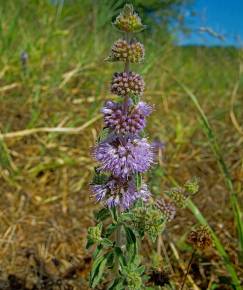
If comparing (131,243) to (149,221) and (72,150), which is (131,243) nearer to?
(149,221)

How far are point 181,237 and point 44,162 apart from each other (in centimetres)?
87

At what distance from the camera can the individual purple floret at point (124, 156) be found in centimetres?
111

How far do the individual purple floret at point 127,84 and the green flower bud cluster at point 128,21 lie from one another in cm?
10

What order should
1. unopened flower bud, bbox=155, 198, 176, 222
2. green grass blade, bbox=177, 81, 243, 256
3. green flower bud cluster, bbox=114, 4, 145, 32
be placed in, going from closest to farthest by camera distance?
1. green flower bud cluster, bbox=114, 4, 145, 32
2. unopened flower bud, bbox=155, 198, 176, 222
3. green grass blade, bbox=177, 81, 243, 256

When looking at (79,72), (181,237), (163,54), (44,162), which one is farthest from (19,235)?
(163,54)

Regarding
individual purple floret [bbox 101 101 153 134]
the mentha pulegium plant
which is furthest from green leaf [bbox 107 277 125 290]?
individual purple floret [bbox 101 101 153 134]

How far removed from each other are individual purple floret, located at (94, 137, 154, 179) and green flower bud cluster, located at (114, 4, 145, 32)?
0.27 metres

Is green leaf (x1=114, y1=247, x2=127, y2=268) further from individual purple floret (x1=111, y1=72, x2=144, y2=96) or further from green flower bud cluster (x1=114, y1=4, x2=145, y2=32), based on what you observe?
green flower bud cluster (x1=114, y1=4, x2=145, y2=32)

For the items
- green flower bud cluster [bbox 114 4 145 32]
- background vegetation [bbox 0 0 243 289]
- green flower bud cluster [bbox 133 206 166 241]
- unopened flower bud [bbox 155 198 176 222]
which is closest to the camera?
green flower bud cluster [bbox 114 4 145 32]

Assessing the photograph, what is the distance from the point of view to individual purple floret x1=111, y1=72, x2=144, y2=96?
1027 mm

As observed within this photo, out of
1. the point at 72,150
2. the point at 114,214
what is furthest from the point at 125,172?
the point at 72,150

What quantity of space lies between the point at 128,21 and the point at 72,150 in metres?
1.67

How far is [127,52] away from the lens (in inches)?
40.1

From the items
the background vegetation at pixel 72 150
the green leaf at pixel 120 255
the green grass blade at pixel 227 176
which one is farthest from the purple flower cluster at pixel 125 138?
the green grass blade at pixel 227 176
